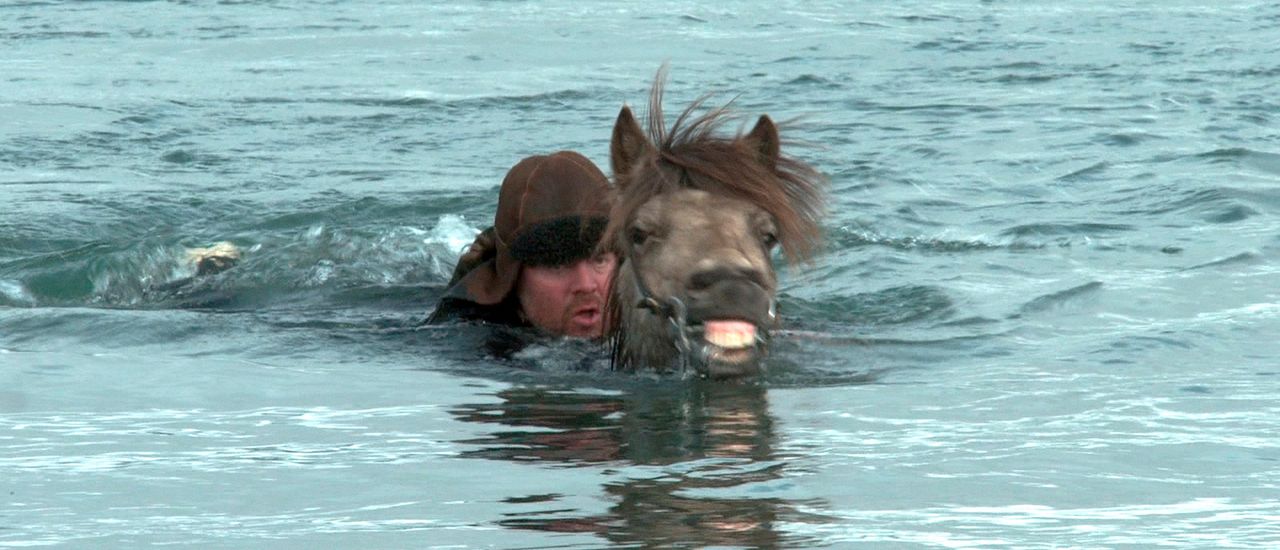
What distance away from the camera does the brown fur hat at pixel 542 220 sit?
700 centimetres

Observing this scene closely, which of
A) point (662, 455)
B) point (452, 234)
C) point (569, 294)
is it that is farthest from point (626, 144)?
point (452, 234)

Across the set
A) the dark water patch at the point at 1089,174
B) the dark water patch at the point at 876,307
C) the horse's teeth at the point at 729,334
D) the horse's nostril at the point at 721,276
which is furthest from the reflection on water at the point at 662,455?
the dark water patch at the point at 1089,174

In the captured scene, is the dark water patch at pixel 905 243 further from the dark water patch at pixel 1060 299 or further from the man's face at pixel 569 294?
the man's face at pixel 569 294

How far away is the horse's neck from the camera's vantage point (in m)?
6.05

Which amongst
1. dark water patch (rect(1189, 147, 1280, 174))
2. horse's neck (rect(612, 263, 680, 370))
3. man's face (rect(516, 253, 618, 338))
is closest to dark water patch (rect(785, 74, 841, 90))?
dark water patch (rect(1189, 147, 1280, 174))

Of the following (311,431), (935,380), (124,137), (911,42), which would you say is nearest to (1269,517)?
Answer: (935,380)

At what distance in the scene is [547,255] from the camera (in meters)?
7.02

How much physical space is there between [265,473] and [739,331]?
1330mm

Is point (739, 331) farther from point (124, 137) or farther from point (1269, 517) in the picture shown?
point (124, 137)

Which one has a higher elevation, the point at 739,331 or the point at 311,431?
the point at 739,331

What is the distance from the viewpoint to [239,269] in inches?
383

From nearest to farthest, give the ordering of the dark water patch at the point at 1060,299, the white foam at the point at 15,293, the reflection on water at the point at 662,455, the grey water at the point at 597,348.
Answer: the reflection on water at the point at 662,455 → the grey water at the point at 597,348 → the dark water patch at the point at 1060,299 → the white foam at the point at 15,293

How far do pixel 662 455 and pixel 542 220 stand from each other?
6.43ft

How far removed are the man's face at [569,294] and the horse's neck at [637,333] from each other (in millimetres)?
550
